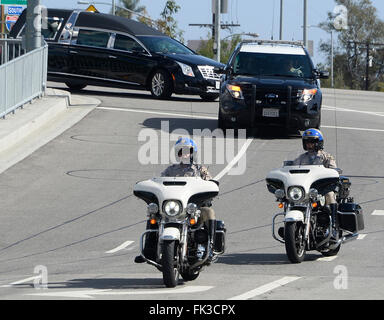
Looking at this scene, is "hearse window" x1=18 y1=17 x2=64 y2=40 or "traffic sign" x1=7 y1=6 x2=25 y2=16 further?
"traffic sign" x1=7 y1=6 x2=25 y2=16

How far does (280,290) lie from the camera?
929cm

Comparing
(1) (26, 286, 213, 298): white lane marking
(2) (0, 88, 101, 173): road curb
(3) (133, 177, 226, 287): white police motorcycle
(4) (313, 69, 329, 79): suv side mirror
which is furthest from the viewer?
(4) (313, 69, 329, 79): suv side mirror

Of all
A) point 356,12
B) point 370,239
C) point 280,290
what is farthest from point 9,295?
point 356,12

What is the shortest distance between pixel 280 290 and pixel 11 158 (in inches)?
397

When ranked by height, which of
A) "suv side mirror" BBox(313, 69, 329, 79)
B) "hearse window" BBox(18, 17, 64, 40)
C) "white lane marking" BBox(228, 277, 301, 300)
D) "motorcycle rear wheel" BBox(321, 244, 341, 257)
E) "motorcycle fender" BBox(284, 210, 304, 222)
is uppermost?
"hearse window" BBox(18, 17, 64, 40)

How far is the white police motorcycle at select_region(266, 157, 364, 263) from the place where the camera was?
1102 cm

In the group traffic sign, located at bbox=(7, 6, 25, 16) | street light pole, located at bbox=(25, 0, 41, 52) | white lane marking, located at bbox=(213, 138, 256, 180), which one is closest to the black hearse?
street light pole, located at bbox=(25, 0, 41, 52)

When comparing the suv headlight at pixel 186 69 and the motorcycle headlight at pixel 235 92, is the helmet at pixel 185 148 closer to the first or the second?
the motorcycle headlight at pixel 235 92

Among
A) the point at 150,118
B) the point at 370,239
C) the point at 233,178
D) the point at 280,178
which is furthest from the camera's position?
the point at 150,118

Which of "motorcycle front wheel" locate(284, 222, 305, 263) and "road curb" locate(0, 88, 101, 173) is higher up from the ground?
"road curb" locate(0, 88, 101, 173)

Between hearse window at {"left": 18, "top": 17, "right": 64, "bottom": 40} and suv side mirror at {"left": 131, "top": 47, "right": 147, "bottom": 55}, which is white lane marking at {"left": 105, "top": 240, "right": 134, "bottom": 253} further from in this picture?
hearse window at {"left": 18, "top": 17, "right": 64, "bottom": 40}

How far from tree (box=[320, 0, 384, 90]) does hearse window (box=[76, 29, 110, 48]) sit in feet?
212

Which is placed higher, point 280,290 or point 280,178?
point 280,178

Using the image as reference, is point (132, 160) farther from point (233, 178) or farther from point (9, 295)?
point (9, 295)
